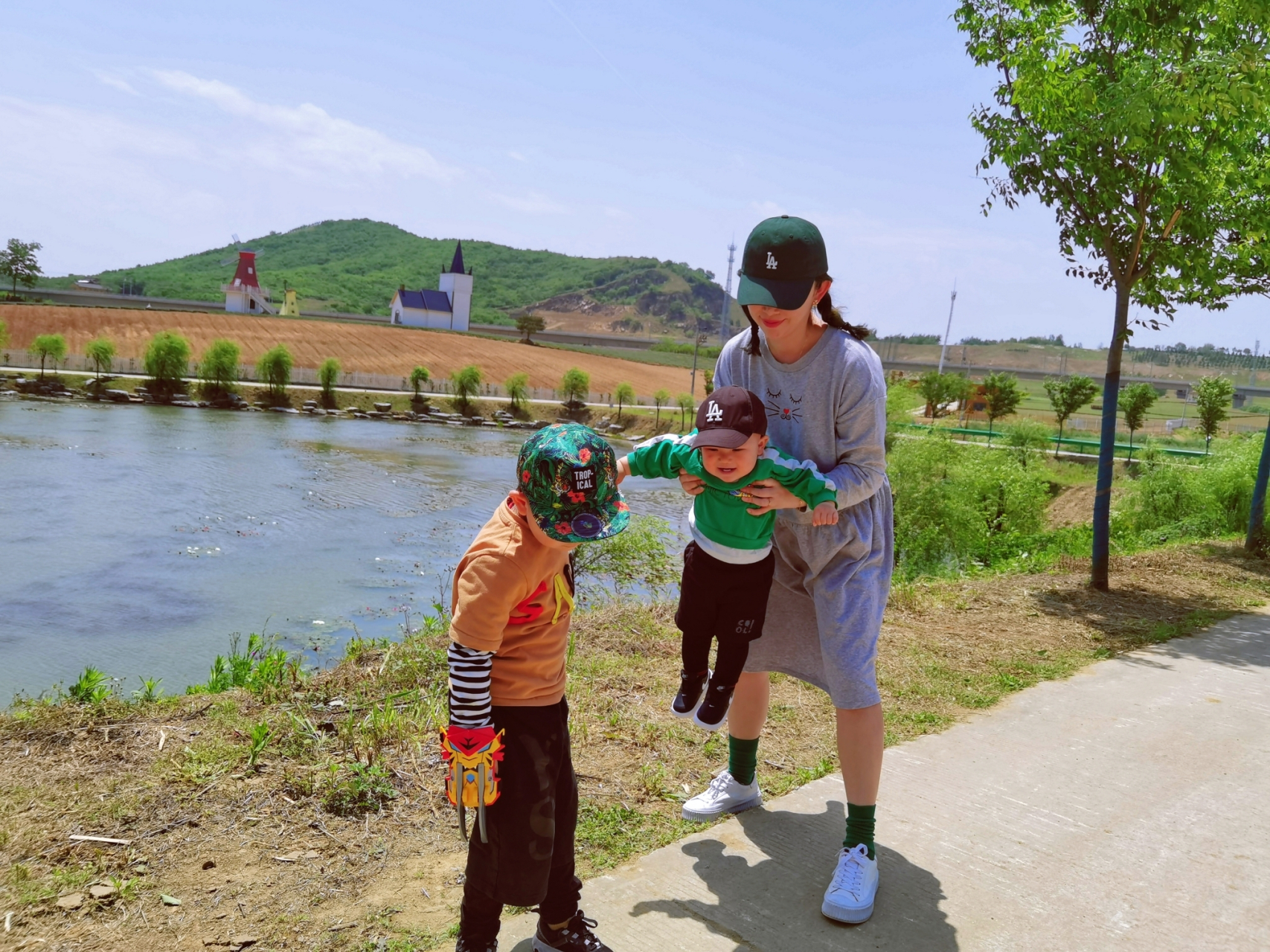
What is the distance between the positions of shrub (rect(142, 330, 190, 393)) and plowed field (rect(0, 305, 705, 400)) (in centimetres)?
997

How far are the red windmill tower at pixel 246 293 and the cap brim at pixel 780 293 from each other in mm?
116860

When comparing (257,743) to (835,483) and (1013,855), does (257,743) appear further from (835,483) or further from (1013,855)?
(1013,855)

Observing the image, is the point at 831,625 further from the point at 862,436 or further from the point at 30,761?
the point at 30,761

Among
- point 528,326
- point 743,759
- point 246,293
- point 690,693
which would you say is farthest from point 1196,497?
point 246,293

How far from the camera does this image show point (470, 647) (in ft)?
7.30

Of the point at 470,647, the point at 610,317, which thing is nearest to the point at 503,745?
the point at 470,647

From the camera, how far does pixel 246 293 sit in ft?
367

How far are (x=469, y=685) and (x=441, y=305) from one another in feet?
389

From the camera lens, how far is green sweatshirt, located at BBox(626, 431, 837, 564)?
2818mm

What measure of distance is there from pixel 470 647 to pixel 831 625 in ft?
4.18

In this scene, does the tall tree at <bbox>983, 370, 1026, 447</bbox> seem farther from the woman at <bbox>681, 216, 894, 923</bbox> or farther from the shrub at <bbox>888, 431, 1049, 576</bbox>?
the woman at <bbox>681, 216, 894, 923</bbox>

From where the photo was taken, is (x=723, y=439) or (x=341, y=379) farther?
(x=341, y=379)

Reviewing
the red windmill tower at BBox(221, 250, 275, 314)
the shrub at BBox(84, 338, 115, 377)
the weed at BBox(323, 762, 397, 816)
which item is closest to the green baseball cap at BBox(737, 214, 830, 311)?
the weed at BBox(323, 762, 397, 816)

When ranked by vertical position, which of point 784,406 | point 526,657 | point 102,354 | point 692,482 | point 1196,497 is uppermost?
point 102,354
